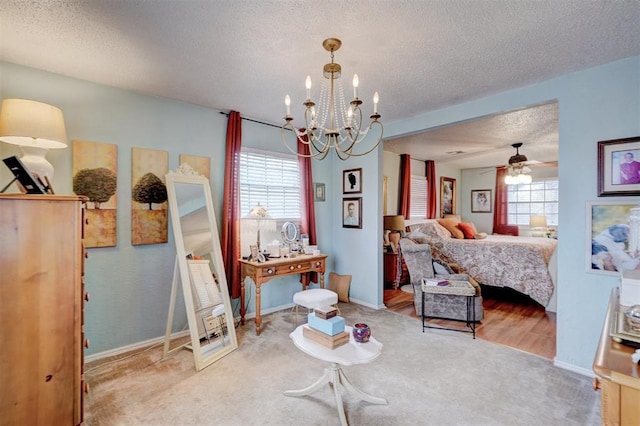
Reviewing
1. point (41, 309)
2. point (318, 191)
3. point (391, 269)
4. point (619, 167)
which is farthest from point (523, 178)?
point (41, 309)

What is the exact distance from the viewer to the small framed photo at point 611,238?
87.0 inches

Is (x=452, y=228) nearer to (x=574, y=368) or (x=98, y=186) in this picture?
(x=574, y=368)

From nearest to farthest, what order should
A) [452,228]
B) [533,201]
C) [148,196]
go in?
[148,196], [452,228], [533,201]

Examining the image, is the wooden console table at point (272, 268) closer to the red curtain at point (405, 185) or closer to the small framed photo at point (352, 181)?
the small framed photo at point (352, 181)

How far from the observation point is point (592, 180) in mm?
2393

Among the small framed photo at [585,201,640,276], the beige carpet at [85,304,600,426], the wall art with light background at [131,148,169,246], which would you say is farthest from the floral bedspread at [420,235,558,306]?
the wall art with light background at [131,148,169,246]

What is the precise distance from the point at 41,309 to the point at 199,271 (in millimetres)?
1338

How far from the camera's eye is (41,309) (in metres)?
1.55

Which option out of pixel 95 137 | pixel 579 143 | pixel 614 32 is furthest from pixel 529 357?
pixel 95 137

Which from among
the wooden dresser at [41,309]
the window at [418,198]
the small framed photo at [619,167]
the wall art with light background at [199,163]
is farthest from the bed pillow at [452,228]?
the wooden dresser at [41,309]

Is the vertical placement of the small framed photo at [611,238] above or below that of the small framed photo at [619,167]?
below

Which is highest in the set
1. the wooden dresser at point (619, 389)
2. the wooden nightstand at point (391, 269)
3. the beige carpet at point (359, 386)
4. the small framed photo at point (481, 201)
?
the small framed photo at point (481, 201)

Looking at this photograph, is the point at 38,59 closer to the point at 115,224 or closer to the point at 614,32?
the point at 115,224

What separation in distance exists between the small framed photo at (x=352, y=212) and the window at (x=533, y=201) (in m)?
5.11
